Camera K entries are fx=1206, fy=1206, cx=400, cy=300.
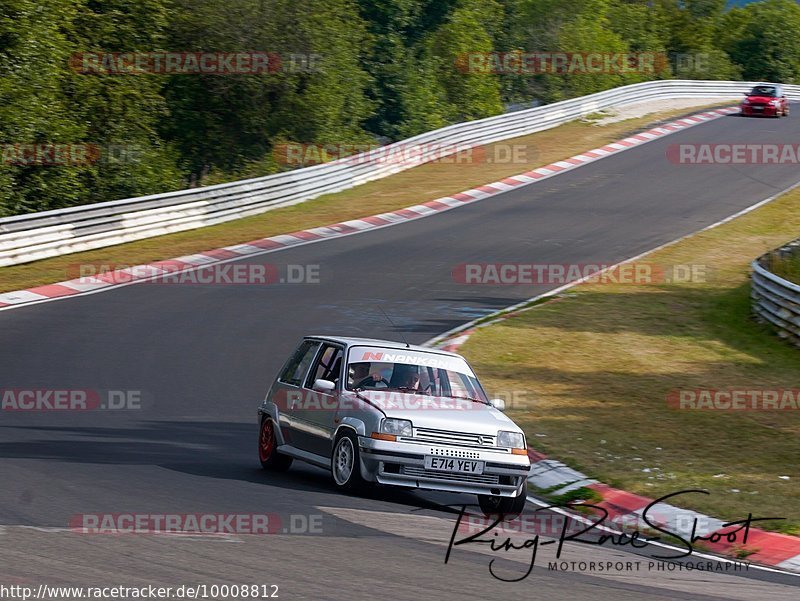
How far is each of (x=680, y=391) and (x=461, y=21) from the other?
45719mm

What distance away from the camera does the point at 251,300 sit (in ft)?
71.2

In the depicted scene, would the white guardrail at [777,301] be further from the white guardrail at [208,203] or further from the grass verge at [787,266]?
the white guardrail at [208,203]

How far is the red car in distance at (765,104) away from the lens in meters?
49.2

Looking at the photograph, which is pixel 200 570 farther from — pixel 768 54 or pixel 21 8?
pixel 768 54

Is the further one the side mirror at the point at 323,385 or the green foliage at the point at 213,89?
the green foliage at the point at 213,89

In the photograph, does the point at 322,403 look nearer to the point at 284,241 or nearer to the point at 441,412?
the point at 441,412

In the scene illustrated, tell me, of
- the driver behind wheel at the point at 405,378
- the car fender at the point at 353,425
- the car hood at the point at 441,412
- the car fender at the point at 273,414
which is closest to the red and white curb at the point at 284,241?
the car fender at the point at 273,414

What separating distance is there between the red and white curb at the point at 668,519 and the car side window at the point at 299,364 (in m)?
2.57

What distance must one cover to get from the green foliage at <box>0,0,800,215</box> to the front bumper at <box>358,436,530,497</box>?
22.6 meters

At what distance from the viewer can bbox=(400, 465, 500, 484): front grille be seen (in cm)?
1014

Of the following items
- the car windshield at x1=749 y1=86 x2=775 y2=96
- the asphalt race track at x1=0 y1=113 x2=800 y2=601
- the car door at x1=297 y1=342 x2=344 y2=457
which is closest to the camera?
the asphalt race track at x1=0 y1=113 x2=800 y2=601

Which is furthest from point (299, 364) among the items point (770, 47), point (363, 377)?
point (770, 47)

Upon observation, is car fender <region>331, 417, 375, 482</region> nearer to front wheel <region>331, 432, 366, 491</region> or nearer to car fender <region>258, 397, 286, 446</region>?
front wheel <region>331, 432, 366, 491</region>

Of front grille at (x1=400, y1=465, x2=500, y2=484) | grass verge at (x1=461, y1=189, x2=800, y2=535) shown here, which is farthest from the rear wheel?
grass verge at (x1=461, y1=189, x2=800, y2=535)
